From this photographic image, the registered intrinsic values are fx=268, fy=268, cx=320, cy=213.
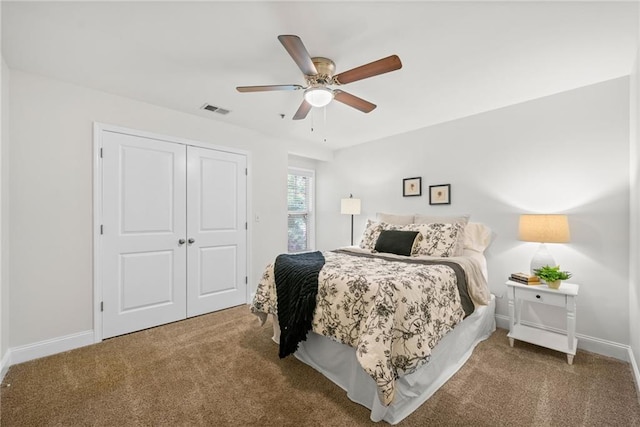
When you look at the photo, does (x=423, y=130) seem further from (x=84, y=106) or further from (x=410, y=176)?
(x=84, y=106)

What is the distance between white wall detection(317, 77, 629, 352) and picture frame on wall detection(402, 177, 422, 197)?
0.08 m

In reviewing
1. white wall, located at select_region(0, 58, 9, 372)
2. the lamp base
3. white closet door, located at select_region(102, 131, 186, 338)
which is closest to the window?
white closet door, located at select_region(102, 131, 186, 338)

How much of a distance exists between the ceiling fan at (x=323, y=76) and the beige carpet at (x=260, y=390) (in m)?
2.17

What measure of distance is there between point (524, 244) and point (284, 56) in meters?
3.02

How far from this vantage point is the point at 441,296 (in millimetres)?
1997

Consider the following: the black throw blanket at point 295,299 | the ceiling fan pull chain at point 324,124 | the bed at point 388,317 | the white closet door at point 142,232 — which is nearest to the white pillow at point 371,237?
the bed at point 388,317

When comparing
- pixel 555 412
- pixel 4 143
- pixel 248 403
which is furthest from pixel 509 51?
pixel 4 143

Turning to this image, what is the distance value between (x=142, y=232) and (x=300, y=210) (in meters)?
2.78

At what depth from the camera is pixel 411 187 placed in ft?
12.8

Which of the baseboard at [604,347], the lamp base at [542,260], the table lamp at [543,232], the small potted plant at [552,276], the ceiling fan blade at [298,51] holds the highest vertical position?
the ceiling fan blade at [298,51]

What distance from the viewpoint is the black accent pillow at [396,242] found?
289 centimetres

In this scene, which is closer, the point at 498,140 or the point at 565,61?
the point at 565,61

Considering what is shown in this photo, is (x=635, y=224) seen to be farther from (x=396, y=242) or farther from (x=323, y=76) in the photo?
(x=323, y=76)

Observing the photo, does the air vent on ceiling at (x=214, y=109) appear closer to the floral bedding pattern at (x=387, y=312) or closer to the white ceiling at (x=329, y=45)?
the white ceiling at (x=329, y=45)
